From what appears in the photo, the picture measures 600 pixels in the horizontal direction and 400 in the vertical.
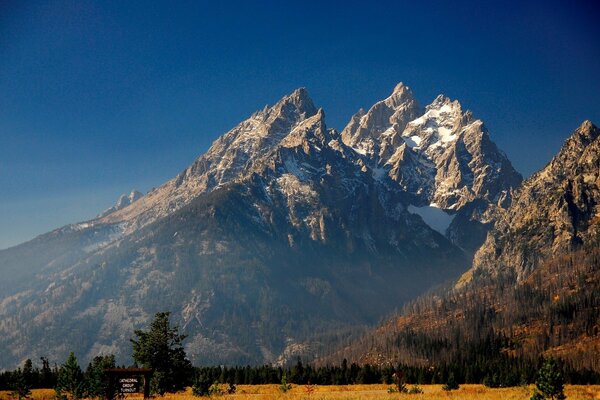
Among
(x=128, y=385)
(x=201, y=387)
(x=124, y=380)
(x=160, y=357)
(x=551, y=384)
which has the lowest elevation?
(x=201, y=387)

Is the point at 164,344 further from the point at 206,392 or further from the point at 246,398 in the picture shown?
the point at 246,398

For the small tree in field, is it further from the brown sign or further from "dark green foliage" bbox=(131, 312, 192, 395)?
"dark green foliage" bbox=(131, 312, 192, 395)

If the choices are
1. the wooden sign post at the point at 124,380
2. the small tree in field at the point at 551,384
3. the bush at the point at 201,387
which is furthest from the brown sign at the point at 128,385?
the small tree in field at the point at 551,384

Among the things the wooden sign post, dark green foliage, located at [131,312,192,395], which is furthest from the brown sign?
dark green foliage, located at [131,312,192,395]

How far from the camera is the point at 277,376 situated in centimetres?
17088

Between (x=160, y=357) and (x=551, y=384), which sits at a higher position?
(x=160, y=357)

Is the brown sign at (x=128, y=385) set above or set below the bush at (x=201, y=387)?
above

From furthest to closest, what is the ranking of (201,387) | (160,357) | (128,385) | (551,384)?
(160,357) → (201,387) → (551,384) → (128,385)

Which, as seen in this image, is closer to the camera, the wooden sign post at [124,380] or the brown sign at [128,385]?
the wooden sign post at [124,380]

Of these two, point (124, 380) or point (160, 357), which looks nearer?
point (124, 380)

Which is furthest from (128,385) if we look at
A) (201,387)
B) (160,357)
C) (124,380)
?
(160,357)

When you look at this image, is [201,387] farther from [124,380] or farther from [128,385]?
[124,380]

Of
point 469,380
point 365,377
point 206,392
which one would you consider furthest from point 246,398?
point 469,380

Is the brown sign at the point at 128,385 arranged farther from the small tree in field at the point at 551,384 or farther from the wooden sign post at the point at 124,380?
the small tree in field at the point at 551,384
